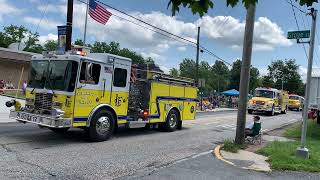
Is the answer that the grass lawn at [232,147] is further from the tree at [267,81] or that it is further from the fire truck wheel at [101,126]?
the tree at [267,81]

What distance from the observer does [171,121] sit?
16.7 m

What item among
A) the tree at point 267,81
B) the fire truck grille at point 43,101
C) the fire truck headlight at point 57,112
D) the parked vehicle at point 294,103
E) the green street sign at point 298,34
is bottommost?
the fire truck headlight at point 57,112

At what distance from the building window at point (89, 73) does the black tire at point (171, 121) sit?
462 centimetres

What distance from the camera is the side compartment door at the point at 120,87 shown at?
13172 mm

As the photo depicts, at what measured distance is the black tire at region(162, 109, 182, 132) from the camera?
16.3m

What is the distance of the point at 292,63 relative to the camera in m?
108

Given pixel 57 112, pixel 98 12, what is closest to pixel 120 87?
pixel 57 112

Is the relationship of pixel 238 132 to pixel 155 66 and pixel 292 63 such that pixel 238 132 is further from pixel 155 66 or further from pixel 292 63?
pixel 292 63

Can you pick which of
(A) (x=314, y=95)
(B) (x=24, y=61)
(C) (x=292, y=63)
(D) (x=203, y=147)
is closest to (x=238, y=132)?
(D) (x=203, y=147)

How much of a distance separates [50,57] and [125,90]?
2655mm

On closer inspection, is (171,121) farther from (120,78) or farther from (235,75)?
(235,75)

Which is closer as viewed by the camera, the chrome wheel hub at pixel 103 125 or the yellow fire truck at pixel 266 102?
the chrome wheel hub at pixel 103 125

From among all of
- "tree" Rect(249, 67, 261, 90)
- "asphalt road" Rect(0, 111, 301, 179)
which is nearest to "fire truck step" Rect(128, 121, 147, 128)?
"asphalt road" Rect(0, 111, 301, 179)

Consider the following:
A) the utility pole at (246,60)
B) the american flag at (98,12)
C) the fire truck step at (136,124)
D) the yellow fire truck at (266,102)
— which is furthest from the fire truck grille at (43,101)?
the yellow fire truck at (266,102)
